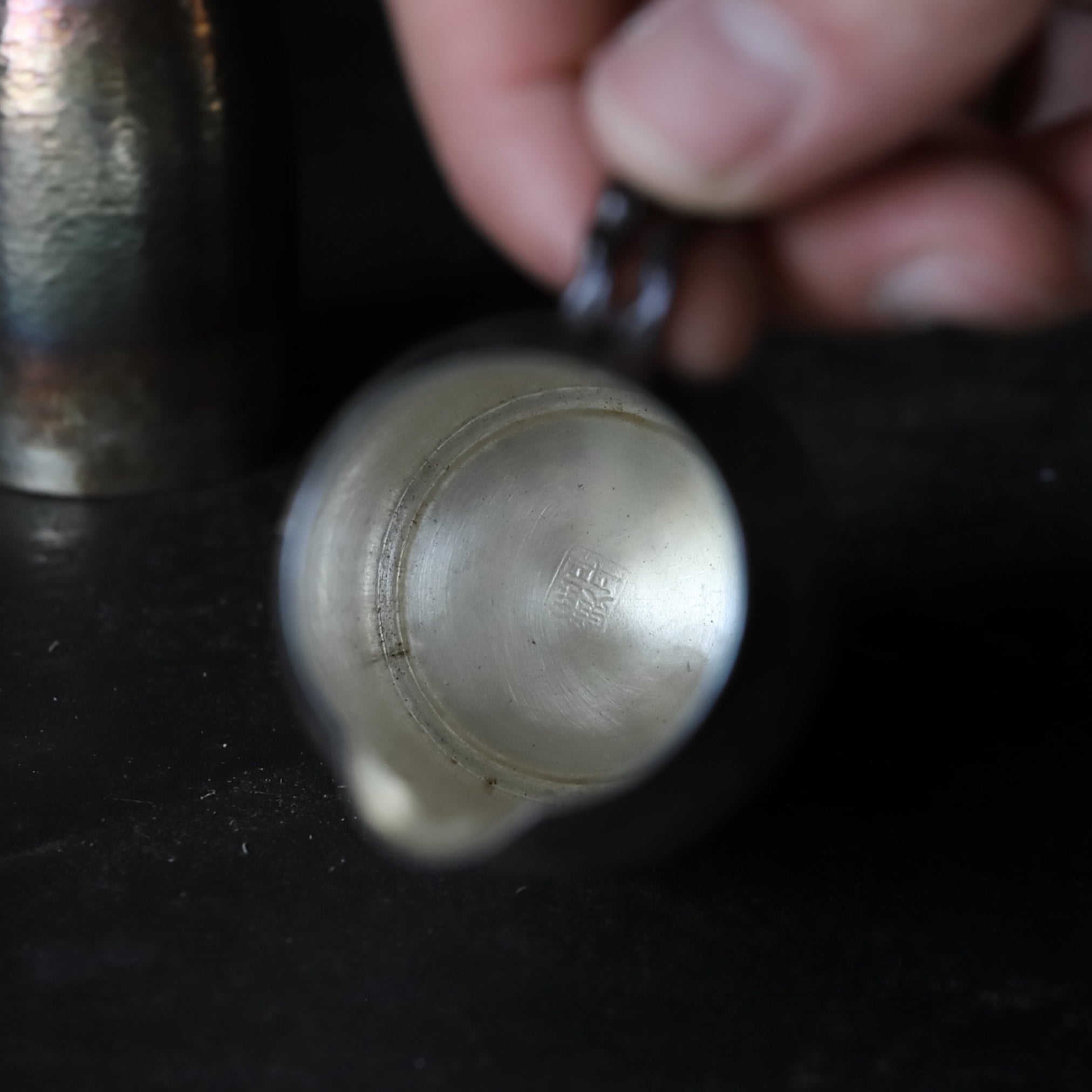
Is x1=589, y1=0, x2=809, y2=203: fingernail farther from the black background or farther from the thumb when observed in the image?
the black background

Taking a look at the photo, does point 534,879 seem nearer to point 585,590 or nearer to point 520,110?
point 585,590

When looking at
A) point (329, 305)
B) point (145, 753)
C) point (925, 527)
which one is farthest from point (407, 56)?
point (329, 305)

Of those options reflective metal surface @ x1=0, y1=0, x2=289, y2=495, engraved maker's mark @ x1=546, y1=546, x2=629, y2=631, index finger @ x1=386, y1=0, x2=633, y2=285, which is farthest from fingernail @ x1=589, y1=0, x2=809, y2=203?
reflective metal surface @ x1=0, y1=0, x2=289, y2=495

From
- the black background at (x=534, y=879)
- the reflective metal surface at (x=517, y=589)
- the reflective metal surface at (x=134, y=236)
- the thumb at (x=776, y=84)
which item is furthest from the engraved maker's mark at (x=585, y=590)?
the reflective metal surface at (x=134, y=236)

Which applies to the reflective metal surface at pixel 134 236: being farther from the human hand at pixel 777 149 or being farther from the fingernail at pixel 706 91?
the fingernail at pixel 706 91

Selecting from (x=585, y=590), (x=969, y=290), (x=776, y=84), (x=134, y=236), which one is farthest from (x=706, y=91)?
(x=134, y=236)

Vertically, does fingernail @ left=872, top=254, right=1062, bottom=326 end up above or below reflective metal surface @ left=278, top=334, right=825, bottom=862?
above
